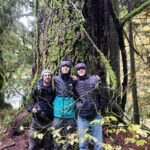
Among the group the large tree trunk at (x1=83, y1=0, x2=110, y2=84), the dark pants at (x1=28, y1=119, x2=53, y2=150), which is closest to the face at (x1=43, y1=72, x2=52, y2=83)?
the dark pants at (x1=28, y1=119, x2=53, y2=150)

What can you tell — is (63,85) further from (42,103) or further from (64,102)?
(42,103)

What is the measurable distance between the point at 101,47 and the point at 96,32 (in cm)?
43

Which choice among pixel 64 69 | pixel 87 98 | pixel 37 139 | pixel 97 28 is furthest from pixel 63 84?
pixel 97 28

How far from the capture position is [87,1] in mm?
3748

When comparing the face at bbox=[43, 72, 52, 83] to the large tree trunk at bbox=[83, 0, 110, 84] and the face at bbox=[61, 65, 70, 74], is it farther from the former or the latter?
the large tree trunk at bbox=[83, 0, 110, 84]

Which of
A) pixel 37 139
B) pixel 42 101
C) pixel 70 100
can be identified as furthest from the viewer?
pixel 37 139

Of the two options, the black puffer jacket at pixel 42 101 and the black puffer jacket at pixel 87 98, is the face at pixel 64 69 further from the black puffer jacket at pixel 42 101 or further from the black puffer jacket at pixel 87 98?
the black puffer jacket at pixel 42 101

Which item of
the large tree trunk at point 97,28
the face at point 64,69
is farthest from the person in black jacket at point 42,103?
the large tree trunk at point 97,28

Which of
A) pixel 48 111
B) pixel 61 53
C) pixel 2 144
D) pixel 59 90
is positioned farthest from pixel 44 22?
pixel 2 144

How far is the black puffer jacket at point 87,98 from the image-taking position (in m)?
3.05

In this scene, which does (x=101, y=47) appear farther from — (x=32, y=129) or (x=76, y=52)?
(x=32, y=129)

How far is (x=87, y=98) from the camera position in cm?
299

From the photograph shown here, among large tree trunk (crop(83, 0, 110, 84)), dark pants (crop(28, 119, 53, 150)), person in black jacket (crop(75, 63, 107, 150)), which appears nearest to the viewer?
person in black jacket (crop(75, 63, 107, 150))

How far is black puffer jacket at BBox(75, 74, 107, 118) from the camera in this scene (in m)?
3.05
